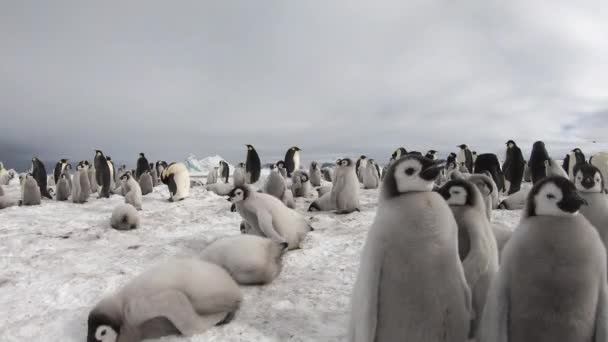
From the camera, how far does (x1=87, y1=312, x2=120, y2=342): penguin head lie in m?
2.58

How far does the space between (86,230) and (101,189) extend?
25.7ft

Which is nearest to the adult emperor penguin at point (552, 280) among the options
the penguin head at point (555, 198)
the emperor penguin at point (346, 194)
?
the penguin head at point (555, 198)

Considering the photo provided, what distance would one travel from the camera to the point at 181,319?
2688 mm

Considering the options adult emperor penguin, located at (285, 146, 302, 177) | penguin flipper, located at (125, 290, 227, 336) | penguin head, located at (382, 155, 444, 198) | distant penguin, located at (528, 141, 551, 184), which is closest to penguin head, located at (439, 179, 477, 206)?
penguin head, located at (382, 155, 444, 198)

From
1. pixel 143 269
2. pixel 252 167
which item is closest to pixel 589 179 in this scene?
pixel 143 269

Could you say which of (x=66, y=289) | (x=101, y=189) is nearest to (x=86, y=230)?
(x=66, y=289)

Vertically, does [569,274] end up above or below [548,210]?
below

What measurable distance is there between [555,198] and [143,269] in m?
3.96

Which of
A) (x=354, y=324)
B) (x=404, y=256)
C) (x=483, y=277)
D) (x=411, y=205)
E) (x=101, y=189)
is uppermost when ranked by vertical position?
(x=411, y=205)

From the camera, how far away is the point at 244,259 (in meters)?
3.70

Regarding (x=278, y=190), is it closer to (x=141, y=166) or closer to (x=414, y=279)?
(x=414, y=279)

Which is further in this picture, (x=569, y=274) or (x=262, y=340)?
(x=262, y=340)

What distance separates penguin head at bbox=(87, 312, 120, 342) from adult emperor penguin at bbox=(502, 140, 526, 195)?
42.9ft

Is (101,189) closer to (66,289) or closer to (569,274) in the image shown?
(66,289)
